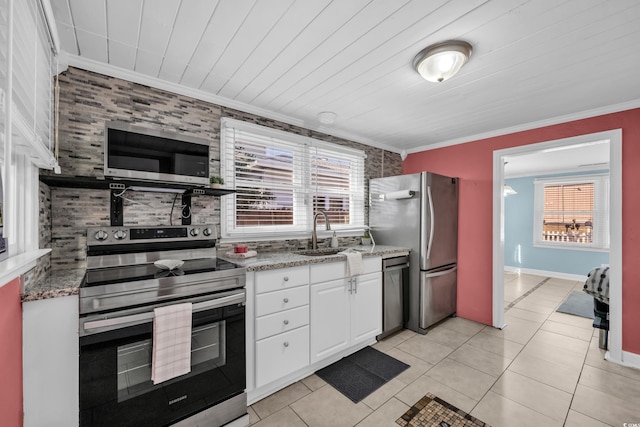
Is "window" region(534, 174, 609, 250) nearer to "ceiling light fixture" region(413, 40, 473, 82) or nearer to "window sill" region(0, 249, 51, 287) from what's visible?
"ceiling light fixture" region(413, 40, 473, 82)

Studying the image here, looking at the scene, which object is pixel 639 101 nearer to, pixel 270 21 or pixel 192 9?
pixel 270 21

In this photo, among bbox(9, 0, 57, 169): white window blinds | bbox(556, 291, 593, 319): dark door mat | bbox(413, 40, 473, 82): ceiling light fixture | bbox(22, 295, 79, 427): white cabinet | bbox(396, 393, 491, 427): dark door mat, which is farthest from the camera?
bbox(556, 291, 593, 319): dark door mat

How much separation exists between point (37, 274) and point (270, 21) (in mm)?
1836

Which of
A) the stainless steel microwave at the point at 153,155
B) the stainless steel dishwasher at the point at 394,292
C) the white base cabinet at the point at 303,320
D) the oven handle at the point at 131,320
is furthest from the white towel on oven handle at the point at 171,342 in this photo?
the stainless steel dishwasher at the point at 394,292

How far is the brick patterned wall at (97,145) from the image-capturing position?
179cm

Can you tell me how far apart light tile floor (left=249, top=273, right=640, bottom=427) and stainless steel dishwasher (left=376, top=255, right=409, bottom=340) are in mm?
148

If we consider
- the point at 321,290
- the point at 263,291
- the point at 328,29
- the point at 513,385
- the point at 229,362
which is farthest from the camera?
the point at 321,290

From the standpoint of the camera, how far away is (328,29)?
5.08 ft

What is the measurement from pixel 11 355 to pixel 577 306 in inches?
230

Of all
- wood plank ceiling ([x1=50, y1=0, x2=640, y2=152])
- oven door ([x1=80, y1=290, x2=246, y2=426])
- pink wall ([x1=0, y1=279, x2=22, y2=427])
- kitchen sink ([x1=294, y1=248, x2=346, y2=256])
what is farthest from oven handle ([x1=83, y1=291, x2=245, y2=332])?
wood plank ceiling ([x1=50, y1=0, x2=640, y2=152])

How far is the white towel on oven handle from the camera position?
4.86 feet

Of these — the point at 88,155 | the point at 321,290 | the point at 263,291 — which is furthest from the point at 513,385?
the point at 88,155

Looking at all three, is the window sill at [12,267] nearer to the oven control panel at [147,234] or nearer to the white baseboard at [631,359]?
the oven control panel at [147,234]

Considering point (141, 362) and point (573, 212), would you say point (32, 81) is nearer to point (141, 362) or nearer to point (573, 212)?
point (141, 362)
